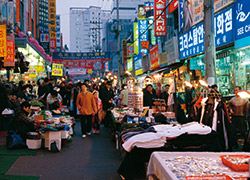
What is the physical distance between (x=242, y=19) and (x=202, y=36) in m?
2.90

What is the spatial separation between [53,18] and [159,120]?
105 feet

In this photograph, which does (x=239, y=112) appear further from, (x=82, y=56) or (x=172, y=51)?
A: (x=82, y=56)

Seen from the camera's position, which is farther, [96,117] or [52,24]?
[52,24]

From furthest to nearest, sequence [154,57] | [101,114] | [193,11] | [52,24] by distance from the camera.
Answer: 1. [52,24]
2. [154,57]
3. [101,114]
4. [193,11]

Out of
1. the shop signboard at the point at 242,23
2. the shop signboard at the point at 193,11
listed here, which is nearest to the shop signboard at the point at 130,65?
the shop signboard at the point at 193,11

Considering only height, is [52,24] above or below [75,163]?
above

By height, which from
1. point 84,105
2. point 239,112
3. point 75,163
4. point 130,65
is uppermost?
point 130,65

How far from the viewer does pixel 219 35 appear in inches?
440

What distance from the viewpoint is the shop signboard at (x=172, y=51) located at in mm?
16406

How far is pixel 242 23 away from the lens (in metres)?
9.48

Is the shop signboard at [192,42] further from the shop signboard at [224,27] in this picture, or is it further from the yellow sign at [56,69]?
the yellow sign at [56,69]

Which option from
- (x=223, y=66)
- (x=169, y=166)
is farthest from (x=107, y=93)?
(x=169, y=166)

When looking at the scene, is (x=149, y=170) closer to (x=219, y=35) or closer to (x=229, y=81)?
(x=219, y=35)

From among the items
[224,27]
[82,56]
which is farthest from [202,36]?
[82,56]
